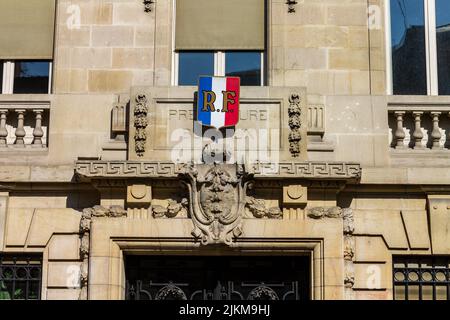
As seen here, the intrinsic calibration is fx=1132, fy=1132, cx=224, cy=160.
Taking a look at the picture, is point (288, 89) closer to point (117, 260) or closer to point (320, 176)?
point (320, 176)

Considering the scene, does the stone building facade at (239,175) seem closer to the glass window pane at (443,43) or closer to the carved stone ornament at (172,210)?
the carved stone ornament at (172,210)

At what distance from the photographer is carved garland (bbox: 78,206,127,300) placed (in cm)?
1448

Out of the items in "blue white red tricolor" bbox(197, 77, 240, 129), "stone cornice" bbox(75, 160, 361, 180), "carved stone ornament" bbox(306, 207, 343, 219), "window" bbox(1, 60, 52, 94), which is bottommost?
"carved stone ornament" bbox(306, 207, 343, 219)

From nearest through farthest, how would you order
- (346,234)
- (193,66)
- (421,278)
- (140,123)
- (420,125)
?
(346,234), (421,278), (140,123), (420,125), (193,66)

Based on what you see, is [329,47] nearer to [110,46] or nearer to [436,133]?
[436,133]

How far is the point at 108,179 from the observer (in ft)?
47.5

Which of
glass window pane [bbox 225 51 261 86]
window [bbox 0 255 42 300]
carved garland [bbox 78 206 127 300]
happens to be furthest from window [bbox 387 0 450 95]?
window [bbox 0 255 42 300]

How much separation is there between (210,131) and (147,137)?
32.4 inches

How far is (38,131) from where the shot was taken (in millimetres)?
15141

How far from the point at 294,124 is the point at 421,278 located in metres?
2.58

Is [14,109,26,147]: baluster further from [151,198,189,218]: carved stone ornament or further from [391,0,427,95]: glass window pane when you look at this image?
[391,0,427,95]: glass window pane

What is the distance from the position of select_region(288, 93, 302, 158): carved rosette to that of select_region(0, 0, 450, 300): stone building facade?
0.06 feet

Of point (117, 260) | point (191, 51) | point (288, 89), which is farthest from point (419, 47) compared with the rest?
point (117, 260)

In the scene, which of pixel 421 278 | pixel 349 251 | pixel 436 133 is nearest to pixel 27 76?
pixel 349 251
